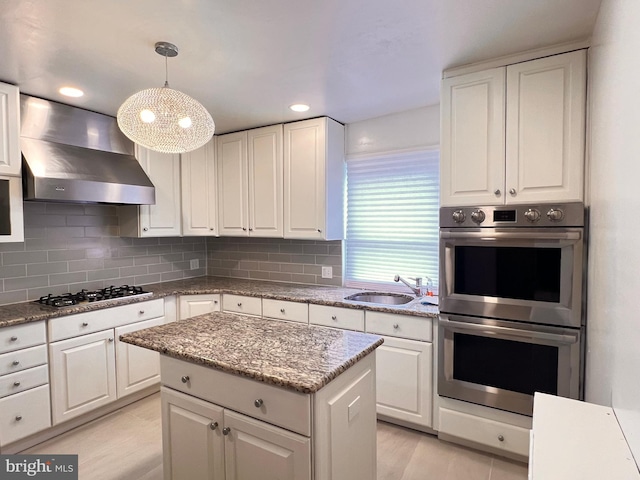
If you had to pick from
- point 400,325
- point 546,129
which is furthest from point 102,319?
point 546,129

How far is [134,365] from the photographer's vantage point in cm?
289

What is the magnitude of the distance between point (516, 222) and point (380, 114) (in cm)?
155

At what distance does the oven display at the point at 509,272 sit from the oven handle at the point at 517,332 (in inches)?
7.0

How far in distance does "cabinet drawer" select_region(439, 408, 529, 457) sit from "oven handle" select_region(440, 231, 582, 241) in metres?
1.09

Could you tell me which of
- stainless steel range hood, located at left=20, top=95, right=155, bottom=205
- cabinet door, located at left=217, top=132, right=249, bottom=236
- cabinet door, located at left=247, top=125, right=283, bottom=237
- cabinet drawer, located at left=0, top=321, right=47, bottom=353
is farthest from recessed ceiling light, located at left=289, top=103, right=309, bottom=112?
cabinet drawer, located at left=0, top=321, right=47, bottom=353

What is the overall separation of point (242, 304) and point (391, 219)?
1.50m

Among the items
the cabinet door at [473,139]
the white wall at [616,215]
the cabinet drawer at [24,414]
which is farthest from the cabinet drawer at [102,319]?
the white wall at [616,215]

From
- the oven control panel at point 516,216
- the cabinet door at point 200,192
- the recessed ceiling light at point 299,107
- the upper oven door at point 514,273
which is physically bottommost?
the upper oven door at point 514,273

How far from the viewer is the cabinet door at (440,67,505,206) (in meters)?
2.03

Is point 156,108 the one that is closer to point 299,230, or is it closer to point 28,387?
point 299,230

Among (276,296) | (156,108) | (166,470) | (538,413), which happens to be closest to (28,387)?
(166,470)

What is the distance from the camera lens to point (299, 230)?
3.22 metres

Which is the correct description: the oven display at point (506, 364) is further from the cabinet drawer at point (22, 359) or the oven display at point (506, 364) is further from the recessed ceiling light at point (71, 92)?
the recessed ceiling light at point (71, 92)

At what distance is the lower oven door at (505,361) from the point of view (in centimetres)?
189
